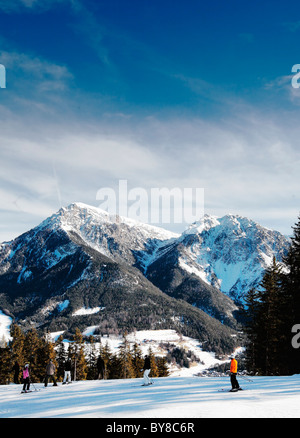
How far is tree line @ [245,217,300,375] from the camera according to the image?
2938 cm

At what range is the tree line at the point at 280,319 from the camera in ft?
96.4

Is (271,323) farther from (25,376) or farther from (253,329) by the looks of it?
(25,376)

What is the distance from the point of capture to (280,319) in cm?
3155

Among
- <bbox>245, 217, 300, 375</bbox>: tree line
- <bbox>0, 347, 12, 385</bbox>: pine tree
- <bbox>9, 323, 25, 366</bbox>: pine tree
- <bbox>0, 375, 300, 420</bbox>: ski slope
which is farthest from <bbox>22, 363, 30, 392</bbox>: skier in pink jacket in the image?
<bbox>0, 347, 12, 385</bbox>: pine tree

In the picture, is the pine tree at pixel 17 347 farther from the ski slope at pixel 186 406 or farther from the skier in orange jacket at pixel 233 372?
the skier in orange jacket at pixel 233 372

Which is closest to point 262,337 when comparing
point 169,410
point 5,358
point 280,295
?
point 280,295

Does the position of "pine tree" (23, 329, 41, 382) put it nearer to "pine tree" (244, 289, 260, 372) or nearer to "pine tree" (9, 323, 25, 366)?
"pine tree" (9, 323, 25, 366)

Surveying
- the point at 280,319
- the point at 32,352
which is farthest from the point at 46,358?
the point at 280,319

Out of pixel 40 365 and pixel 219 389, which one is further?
pixel 40 365

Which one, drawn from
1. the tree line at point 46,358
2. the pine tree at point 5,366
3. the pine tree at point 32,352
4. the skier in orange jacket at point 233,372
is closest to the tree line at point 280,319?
the skier in orange jacket at point 233,372

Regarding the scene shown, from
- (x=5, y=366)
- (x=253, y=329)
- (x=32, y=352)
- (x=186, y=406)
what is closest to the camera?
(x=186, y=406)
